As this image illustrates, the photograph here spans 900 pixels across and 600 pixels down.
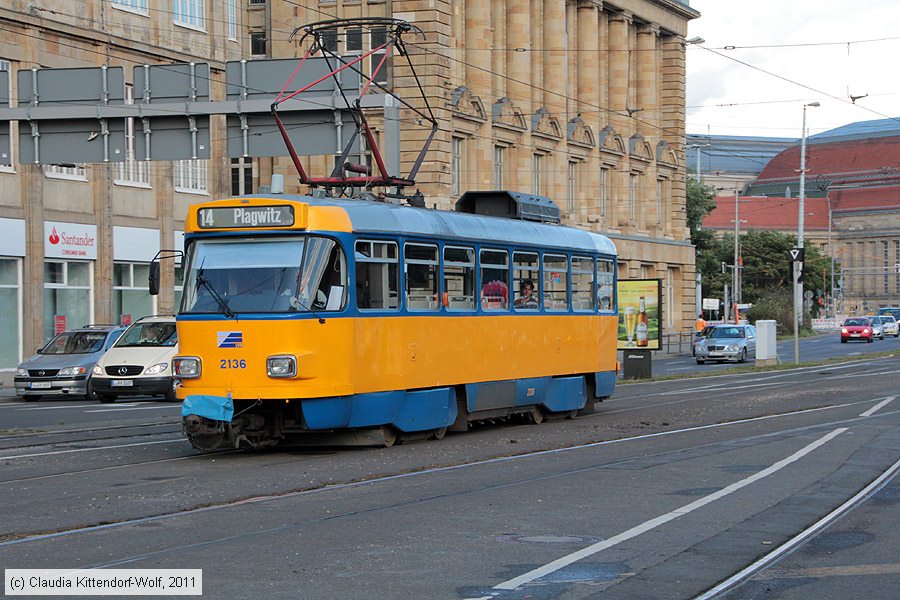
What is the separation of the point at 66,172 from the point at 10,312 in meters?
4.28

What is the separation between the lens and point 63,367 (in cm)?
3388

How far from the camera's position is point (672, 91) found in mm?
83500

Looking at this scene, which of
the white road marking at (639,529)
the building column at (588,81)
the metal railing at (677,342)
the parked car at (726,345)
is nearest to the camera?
the white road marking at (639,529)

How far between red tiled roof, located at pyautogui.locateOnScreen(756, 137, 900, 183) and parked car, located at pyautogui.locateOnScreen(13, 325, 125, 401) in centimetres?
15109

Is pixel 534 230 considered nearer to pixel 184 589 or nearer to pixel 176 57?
pixel 184 589

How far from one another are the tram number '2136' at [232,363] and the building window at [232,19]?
3629 centimetres

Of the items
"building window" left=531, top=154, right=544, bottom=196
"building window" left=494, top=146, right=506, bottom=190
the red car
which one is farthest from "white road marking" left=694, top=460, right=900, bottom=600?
the red car

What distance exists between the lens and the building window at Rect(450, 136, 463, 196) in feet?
199

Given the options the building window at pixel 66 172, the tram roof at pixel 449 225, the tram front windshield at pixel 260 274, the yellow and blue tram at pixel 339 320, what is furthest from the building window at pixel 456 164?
the tram front windshield at pixel 260 274

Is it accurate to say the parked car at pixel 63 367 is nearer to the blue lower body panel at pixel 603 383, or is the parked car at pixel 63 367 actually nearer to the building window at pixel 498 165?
the blue lower body panel at pixel 603 383

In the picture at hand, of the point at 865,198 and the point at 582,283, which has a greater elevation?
the point at 865,198

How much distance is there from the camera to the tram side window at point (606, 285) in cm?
2498

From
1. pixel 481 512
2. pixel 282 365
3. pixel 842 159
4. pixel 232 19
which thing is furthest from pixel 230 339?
pixel 842 159

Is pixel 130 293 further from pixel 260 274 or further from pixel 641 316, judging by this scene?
pixel 260 274
